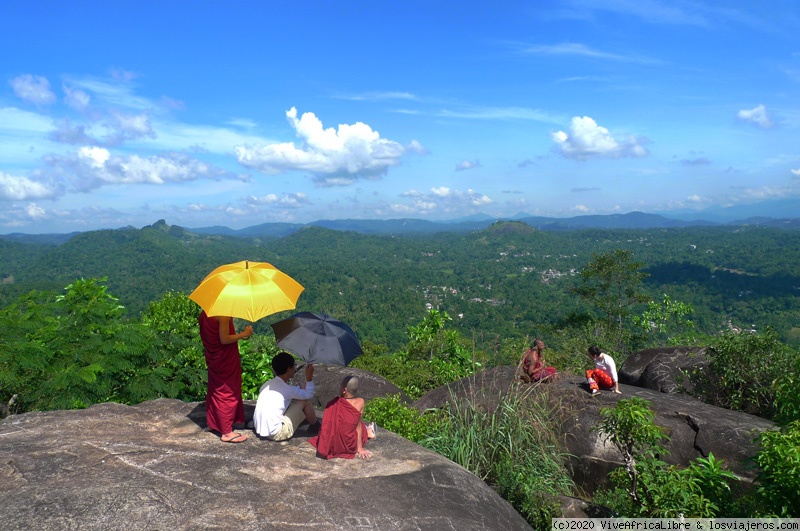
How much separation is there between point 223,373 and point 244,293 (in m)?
1.18

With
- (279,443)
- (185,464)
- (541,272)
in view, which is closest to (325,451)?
(279,443)

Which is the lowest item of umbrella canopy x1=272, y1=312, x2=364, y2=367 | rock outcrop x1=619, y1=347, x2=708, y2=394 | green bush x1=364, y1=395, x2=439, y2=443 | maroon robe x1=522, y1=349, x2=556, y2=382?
rock outcrop x1=619, y1=347, x2=708, y2=394

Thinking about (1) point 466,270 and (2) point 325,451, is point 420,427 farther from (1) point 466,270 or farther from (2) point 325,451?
(1) point 466,270

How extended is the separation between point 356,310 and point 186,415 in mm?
90547

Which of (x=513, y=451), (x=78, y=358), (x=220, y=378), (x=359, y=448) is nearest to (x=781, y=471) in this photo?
(x=513, y=451)

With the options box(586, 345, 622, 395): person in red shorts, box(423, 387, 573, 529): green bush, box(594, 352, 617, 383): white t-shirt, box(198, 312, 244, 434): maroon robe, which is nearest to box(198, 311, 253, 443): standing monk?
box(198, 312, 244, 434): maroon robe

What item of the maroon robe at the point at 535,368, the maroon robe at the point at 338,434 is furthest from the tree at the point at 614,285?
the maroon robe at the point at 338,434

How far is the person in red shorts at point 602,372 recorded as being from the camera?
29.4ft

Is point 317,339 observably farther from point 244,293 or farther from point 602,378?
point 602,378

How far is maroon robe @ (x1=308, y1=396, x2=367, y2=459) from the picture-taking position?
5.51 metres

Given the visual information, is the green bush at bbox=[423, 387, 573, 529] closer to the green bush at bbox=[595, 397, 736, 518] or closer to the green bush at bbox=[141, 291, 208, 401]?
the green bush at bbox=[595, 397, 736, 518]

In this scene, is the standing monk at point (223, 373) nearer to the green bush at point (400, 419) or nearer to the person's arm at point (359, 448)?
the person's arm at point (359, 448)

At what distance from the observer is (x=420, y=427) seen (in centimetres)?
750

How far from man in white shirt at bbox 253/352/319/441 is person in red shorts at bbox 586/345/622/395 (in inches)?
208
